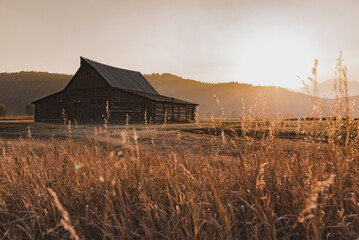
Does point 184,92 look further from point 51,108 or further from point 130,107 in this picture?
point 130,107

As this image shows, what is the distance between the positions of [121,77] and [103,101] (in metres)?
5.08

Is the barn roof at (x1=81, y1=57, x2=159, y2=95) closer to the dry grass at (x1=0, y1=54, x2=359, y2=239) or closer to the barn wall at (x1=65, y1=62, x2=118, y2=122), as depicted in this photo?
the barn wall at (x1=65, y1=62, x2=118, y2=122)

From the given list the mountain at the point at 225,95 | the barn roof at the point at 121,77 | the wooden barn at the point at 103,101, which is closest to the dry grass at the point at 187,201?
the wooden barn at the point at 103,101

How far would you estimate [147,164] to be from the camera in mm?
3488

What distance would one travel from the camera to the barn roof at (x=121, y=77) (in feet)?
91.2

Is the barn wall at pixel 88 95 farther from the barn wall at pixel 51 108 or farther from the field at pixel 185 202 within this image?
the field at pixel 185 202

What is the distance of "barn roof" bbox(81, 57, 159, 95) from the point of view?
27812mm

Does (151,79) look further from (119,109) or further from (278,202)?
(278,202)

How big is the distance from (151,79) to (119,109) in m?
131

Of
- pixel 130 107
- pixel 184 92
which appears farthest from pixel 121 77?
pixel 184 92

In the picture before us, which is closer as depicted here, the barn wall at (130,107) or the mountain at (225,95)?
the barn wall at (130,107)

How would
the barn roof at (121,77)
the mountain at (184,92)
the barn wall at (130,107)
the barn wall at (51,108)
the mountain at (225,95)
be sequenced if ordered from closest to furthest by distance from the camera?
1. the barn wall at (130,107)
2. the barn roof at (121,77)
3. the barn wall at (51,108)
4. the mountain at (184,92)
5. the mountain at (225,95)

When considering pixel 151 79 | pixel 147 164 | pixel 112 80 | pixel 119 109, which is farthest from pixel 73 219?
pixel 151 79

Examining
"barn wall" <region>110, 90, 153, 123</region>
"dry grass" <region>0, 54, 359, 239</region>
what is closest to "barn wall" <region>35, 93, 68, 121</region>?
"barn wall" <region>110, 90, 153, 123</region>
